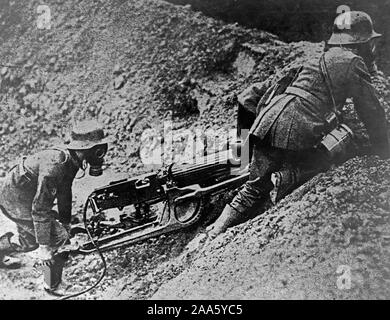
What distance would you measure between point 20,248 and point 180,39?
88.9 inches

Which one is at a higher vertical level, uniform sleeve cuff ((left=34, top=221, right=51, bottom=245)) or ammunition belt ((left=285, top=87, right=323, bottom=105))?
ammunition belt ((left=285, top=87, right=323, bottom=105))

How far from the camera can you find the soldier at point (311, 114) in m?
4.51

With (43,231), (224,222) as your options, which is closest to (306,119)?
(224,222)

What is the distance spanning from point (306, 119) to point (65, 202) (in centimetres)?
210

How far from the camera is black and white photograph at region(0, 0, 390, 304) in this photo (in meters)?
4.50

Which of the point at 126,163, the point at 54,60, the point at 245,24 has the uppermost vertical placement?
the point at 245,24

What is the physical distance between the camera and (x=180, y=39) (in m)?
4.93

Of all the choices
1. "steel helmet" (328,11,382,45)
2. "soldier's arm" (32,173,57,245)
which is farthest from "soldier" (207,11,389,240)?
"soldier's arm" (32,173,57,245)

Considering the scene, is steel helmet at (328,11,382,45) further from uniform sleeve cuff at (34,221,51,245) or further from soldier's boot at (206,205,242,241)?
uniform sleeve cuff at (34,221,51,245)

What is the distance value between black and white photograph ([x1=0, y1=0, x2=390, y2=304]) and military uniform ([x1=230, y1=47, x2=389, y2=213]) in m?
0.01

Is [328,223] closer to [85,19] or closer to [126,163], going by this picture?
[126,163]

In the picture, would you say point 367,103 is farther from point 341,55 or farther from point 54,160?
point 54,160

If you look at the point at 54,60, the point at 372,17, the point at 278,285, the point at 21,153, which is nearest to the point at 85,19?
the point at 54,60

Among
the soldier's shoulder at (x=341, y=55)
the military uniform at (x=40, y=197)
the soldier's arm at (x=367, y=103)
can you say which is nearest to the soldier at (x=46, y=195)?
the military uniform at (x=40, y=197)
